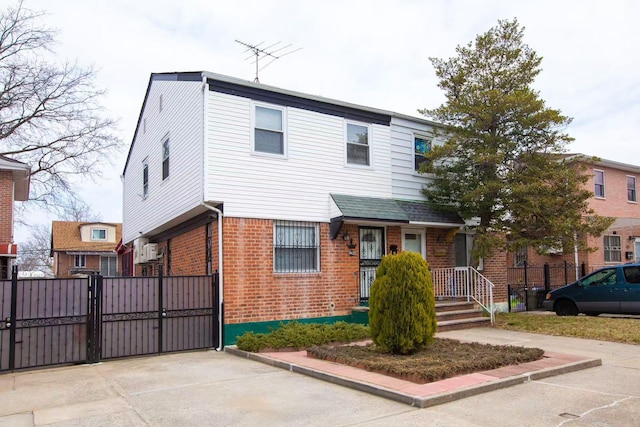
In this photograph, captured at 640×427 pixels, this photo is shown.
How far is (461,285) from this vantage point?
14.0 meters

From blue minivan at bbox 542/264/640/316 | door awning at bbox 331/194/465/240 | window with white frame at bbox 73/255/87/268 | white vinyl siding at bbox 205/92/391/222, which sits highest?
white vinyl siding at bbox 205/92/391/222

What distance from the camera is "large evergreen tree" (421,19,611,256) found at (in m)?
13.0

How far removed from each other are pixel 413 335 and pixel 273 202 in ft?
16.0

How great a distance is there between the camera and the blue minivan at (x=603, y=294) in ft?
45.6

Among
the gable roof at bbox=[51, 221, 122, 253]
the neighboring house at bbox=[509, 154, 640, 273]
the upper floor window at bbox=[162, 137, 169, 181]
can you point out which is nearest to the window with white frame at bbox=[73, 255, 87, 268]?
the gable roof at bbox=[51, 221, 122, 253]

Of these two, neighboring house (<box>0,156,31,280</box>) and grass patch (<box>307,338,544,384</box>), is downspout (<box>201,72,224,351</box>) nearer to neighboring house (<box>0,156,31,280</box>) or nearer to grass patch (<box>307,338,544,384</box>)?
grass patch (<box>307,338,544,384</box>)

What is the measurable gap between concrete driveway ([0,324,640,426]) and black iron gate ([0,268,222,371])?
1.62 feet

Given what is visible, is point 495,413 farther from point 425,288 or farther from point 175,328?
point 175,328

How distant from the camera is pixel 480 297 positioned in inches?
540

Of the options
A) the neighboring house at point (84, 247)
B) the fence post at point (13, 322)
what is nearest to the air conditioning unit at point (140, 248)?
the fence post at point (13, 322)

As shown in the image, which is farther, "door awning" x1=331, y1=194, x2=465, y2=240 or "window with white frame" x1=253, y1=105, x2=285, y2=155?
"door awning" x1=331, y1=194, x2=465, y2=240

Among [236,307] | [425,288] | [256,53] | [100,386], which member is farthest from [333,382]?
[256,53]

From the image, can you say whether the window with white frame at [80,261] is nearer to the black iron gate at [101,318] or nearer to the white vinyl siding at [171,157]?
the white vinyl siding at [171,157]

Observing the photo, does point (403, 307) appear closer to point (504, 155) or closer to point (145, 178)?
point (504, 155)
